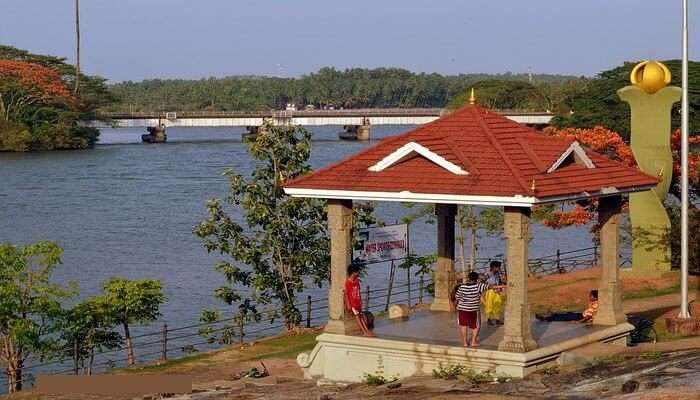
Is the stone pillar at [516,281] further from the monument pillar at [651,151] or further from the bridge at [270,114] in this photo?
the bridge at [270,114]

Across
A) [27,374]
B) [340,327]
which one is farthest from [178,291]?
[340,327]

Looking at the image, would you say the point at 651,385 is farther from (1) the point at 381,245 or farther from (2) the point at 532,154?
(1) the point at 381,245

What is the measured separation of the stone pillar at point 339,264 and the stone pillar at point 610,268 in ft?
13.0

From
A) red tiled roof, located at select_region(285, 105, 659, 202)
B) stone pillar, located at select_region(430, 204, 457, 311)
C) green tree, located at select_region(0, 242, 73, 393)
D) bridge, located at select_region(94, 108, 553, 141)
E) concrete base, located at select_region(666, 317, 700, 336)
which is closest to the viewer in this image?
red tiled roof, located at select_region(285, 105, 659, 202)

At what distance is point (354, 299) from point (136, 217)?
43351 mm

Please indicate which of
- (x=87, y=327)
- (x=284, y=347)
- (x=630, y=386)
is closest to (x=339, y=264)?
(x=284, y=347)

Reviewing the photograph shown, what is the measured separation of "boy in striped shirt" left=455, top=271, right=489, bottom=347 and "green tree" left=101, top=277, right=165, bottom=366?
9.53 m

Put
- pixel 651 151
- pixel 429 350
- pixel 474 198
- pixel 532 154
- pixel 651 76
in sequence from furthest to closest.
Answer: pixel 651 151
pixel 651 76
pixel 532 154
pixel 429 350
pixel 474 198

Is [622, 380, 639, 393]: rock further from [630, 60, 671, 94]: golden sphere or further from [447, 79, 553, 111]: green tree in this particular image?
[447, 79, 553, 111]: green tree

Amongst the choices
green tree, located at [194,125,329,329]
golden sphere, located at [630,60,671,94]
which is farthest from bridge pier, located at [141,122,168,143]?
golden sphere, located at [630,60,671,94]

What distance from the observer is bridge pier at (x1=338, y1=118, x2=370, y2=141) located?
441 feet

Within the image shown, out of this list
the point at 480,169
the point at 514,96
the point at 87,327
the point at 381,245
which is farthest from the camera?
the point at 514,96

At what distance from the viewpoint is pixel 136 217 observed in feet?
205

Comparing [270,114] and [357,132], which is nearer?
[270,114]
